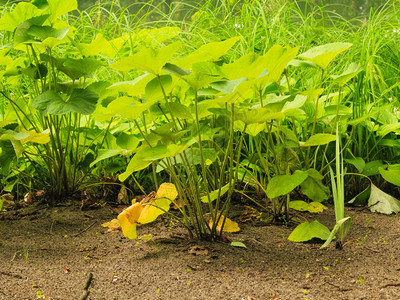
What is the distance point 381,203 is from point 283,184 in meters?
0.56

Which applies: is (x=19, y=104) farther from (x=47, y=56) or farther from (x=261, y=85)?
(x=261, y=85)

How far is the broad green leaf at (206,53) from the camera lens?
1.17 metres

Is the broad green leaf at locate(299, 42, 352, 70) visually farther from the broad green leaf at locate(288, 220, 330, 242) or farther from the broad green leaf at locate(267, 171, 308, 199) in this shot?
the broad green leaf at locate(288, 220, 330, 242)

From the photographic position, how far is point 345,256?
130 cm

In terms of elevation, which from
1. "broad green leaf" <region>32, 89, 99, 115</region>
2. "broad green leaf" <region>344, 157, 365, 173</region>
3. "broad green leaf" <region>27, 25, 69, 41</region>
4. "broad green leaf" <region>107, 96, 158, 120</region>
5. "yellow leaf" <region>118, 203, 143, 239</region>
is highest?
"broad green leaf" <region>27, 25, 69, 41</region>

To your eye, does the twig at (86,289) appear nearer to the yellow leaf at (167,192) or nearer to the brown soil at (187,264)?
the brown soil at (187,264)

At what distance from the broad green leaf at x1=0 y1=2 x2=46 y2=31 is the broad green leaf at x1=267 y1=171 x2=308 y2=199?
916mm

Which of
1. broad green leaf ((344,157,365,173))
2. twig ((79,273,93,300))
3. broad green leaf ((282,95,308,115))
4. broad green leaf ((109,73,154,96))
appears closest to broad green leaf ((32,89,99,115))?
broad green leaf ((109,73,154,96))

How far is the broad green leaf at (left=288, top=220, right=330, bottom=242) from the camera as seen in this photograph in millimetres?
1362

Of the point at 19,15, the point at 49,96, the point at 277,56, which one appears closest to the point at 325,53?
the point at 277,56

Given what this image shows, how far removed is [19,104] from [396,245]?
4.50ft

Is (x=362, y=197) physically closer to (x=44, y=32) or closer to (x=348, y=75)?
(x=348, y=75)

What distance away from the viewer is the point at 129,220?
135cm

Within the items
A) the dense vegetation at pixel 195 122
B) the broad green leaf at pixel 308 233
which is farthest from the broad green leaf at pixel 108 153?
the broad green leaf at pixel 308 233
